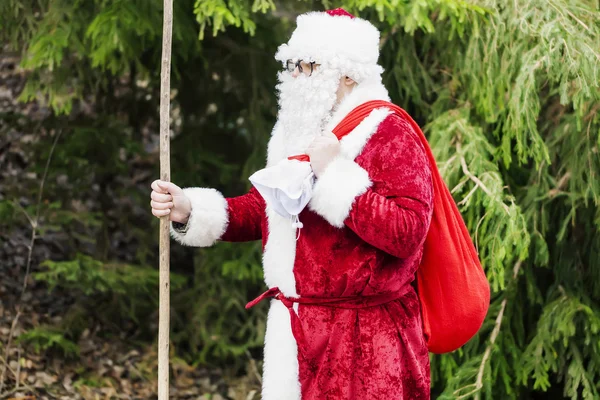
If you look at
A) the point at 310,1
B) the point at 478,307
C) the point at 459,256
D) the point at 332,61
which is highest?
the point at 310,1

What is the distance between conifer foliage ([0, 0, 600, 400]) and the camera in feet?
12.6

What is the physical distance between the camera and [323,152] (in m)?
2.46

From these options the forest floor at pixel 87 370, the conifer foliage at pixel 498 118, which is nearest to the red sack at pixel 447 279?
the conifer foliage at pixel 498 118

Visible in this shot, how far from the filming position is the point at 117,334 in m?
5.86

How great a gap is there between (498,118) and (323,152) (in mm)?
2230

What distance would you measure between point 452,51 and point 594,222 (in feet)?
4.11

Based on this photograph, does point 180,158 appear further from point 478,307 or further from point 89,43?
point 478,307

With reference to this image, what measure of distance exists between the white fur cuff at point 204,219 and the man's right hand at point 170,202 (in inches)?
1.1

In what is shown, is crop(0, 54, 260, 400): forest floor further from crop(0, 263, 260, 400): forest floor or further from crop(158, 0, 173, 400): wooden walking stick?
crop(158, 0, 173, 400): wooden walking stick

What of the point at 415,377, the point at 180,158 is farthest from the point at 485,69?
the point at 180,158

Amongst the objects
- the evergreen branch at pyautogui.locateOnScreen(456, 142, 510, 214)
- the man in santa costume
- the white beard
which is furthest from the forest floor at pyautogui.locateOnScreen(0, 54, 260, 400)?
the white beard

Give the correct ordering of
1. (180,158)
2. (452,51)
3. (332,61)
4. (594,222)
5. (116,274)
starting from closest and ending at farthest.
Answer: (332,61) → (594,222) → (452,51) → (116,274) → (180,158)

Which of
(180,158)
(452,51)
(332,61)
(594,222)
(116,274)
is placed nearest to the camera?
(332,61)

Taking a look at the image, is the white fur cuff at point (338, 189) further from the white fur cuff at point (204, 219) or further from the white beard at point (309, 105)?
the white fur cuff at point (204, 219)
